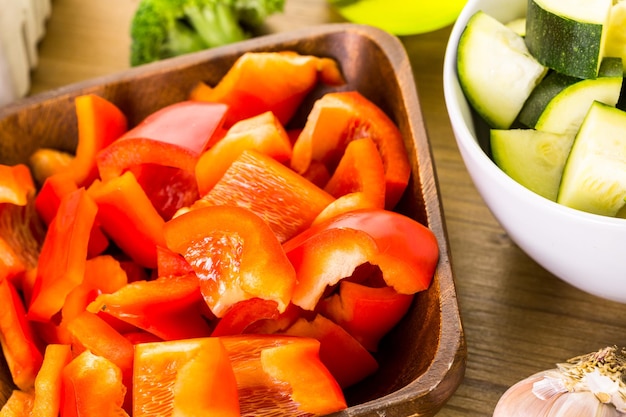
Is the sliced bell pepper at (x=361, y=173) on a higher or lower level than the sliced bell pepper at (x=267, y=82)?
lower

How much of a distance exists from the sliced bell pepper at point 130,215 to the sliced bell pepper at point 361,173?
285mm

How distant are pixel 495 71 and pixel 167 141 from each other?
512 mm

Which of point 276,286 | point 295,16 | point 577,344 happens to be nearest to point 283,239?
point 276,286

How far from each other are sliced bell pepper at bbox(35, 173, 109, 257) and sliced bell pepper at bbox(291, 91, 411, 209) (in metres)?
0.33

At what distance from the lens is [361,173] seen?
1.22m

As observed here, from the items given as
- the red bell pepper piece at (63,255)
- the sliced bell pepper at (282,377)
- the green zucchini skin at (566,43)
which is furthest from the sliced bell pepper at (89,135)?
the green zucchini skin at (566,43)

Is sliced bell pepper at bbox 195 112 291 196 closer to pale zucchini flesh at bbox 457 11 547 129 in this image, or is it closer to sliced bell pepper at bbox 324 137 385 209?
sliced bell pepper at bbox 324 137 385 209

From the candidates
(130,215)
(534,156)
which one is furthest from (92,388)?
(534,156)

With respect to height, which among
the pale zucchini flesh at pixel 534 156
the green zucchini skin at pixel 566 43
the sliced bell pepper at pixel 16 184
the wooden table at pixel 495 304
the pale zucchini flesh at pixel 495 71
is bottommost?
the wooden table at pixel 495 304

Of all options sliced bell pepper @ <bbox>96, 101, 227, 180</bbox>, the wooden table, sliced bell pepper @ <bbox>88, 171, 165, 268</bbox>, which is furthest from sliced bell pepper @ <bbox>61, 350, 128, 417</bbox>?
the wooden table

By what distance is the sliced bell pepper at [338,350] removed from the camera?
110 centimetres

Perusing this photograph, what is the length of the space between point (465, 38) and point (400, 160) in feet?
0.69

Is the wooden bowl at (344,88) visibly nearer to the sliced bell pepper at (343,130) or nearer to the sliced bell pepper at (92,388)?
the sliced bell pepper at (343,130)

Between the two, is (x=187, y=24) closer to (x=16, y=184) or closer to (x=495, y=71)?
(x=16, y=184)
